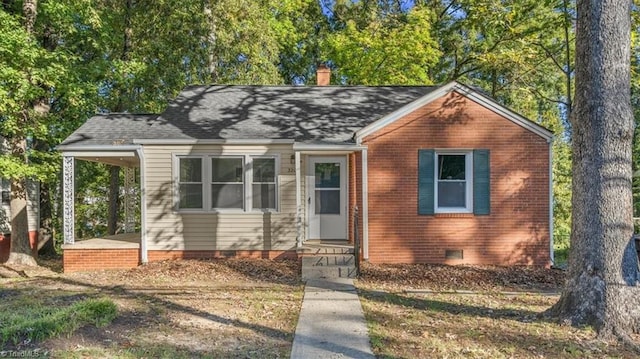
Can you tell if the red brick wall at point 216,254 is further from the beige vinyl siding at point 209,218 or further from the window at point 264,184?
the window at point 264,184

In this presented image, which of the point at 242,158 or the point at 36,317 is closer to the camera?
the point at 36,317

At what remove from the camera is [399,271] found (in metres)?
9.27

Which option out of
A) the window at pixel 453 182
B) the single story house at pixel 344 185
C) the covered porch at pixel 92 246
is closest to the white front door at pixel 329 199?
the single story house at pixel 344 185

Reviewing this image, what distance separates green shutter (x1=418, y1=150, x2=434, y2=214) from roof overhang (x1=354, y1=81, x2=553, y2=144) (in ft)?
3.49

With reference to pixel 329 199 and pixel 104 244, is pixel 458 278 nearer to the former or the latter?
pixel 329 199

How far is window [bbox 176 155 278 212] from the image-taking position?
1052 cm

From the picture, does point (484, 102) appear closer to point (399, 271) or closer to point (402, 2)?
point (399, 271)

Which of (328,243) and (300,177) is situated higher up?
(300,177)

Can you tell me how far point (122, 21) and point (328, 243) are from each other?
11.5 meters

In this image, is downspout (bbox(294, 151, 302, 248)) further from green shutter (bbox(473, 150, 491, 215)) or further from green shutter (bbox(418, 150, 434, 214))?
green shutter (bbox(473, 150, 491, 215))

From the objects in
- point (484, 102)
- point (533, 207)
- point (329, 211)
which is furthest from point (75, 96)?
point (533, 207)

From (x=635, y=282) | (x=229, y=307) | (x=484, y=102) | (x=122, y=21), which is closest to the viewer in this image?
(x=635, y=282)

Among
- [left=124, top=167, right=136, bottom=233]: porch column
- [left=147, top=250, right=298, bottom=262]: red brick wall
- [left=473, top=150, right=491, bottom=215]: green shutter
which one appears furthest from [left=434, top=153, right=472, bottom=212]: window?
[left=124, top=167, right=136, bottom=233]: porch column

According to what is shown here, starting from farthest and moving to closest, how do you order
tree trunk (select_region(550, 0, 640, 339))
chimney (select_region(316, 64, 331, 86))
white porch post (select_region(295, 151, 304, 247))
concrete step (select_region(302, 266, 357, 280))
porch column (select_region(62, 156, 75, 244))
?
chimney (select_region(316, 64, 331, 86)) < porch column (select_region(62, 156, 75, 244)) < white porch post (select_region(295, 151, 304, 247)) < concrete step (select_region(302, 266, 357, 280)) < tree trunk (select_region(550, 0, 640, 339))
